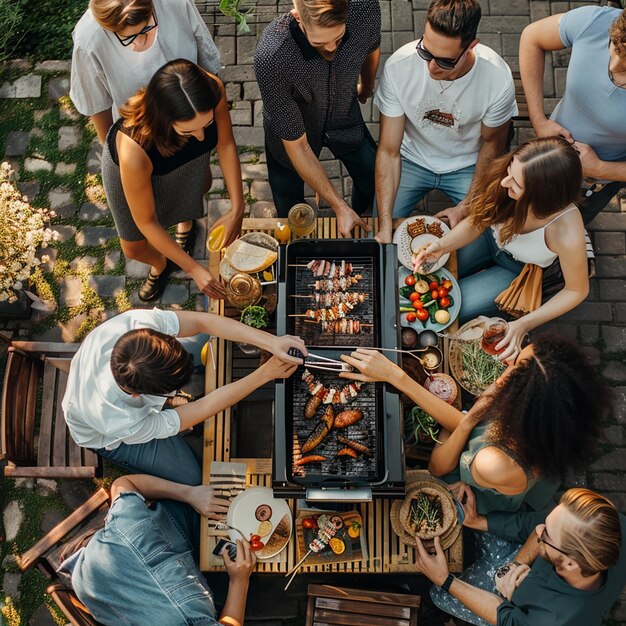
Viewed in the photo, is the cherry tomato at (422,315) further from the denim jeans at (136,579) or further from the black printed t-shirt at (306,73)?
the denim jeans at (136,579)

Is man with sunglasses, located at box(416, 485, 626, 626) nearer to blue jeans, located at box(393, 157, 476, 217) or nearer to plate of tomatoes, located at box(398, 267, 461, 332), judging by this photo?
plate of tomatoes, located at box(398, 267, 461, 332)

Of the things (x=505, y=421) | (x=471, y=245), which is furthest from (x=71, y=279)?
(x=505, y=421)

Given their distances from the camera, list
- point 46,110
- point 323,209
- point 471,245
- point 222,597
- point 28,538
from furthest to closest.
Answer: point 46,110 < point 323,209 < point 28,538 < point 471,245 < point 222,597

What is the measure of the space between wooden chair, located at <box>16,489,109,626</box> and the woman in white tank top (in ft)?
8.67

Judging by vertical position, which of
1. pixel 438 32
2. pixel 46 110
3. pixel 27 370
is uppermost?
pixel 46 110

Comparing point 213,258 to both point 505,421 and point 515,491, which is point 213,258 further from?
point 515,491

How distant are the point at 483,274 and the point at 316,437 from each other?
1713mm

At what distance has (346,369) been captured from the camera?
10.6 ft

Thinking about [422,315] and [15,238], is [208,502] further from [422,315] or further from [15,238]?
[15,238]

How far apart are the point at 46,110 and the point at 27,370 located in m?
2.91

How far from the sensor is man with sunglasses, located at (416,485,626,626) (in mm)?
2922

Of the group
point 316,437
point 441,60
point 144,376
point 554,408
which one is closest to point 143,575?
point 144,376

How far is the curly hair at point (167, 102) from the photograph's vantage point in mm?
3240

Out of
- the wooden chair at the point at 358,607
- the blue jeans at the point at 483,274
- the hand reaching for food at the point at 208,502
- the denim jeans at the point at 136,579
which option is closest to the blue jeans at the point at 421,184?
the blue jeans at the point at 483,274
